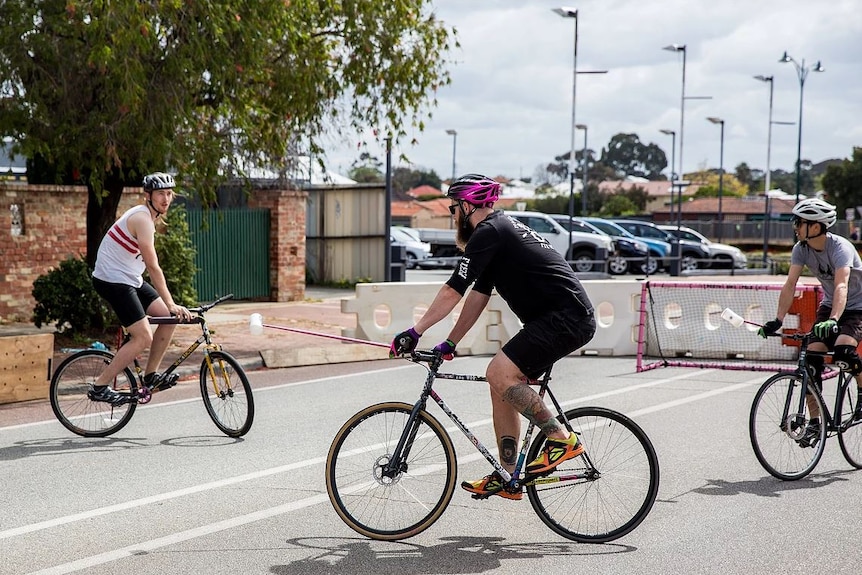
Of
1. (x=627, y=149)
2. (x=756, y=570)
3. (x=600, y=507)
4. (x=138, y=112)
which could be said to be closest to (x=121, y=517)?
(x=600, y=507)

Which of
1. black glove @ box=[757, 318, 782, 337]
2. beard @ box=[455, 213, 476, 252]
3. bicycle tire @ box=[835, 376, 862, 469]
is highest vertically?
beard @ box=[455, 213, 476, 252]

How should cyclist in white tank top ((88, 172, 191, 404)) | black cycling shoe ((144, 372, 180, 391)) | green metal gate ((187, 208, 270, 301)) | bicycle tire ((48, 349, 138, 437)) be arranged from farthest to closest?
1. green metal gate ((187, 208, 270, 301))
2. black cycling shoe ((144, 372, 180, 391))
3. bicycle tire ((48, 349, 138, 437))
4. cyclist in white tank top ((88, 172, 191, 404))

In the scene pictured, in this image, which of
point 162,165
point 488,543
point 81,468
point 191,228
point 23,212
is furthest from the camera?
point 191,228

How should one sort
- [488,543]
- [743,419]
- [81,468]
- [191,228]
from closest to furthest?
[488,543], [81,468], [743,419], [191,228]

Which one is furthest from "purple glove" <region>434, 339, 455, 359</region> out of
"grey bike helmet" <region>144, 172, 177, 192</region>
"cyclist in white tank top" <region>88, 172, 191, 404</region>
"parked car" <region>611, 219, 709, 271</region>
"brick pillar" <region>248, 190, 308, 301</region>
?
"parked car" <region>611, 219, 709, 271</region>

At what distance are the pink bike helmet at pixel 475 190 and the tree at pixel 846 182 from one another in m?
83.8

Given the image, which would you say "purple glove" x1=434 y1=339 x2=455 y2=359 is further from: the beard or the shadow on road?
the shadow on road

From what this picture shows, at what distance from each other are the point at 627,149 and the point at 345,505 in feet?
541

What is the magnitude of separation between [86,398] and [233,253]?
13.2 metres

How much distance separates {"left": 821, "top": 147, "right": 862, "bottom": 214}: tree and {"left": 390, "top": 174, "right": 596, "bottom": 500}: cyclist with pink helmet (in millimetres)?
83767

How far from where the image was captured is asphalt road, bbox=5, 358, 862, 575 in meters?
5.27

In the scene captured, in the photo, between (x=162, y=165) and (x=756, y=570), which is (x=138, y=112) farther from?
(x=756, y=570)

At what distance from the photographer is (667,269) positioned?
37625mm

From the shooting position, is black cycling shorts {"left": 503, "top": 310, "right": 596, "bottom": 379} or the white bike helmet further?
the white bike helmet
